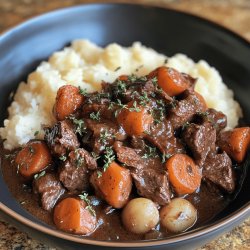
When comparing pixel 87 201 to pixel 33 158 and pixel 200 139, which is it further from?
pixel 200 139

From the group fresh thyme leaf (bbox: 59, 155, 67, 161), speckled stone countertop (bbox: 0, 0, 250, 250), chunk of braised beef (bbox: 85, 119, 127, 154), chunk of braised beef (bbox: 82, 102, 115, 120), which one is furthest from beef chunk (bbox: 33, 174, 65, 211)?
speckled stone countertop (bbox: 0, 0, 250, 250)

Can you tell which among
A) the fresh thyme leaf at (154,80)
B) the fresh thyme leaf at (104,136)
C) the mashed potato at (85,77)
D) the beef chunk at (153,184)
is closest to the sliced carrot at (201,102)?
the mashed potato at (85,77)

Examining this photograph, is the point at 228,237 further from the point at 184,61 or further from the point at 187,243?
the point at 184,61

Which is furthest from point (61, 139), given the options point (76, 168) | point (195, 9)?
point (195, 9)

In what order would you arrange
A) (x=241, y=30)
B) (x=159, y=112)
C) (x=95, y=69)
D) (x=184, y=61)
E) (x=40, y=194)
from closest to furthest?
(x=40, y=194) < (x=159, y=112) < (x=95, y=69) < (x=184, y=61) < (x=241, y=30)

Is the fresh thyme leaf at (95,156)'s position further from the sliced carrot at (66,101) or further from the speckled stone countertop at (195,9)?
the speckled stone countertop at (195,9)

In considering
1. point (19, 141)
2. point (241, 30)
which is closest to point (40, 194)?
point (19, 141)
